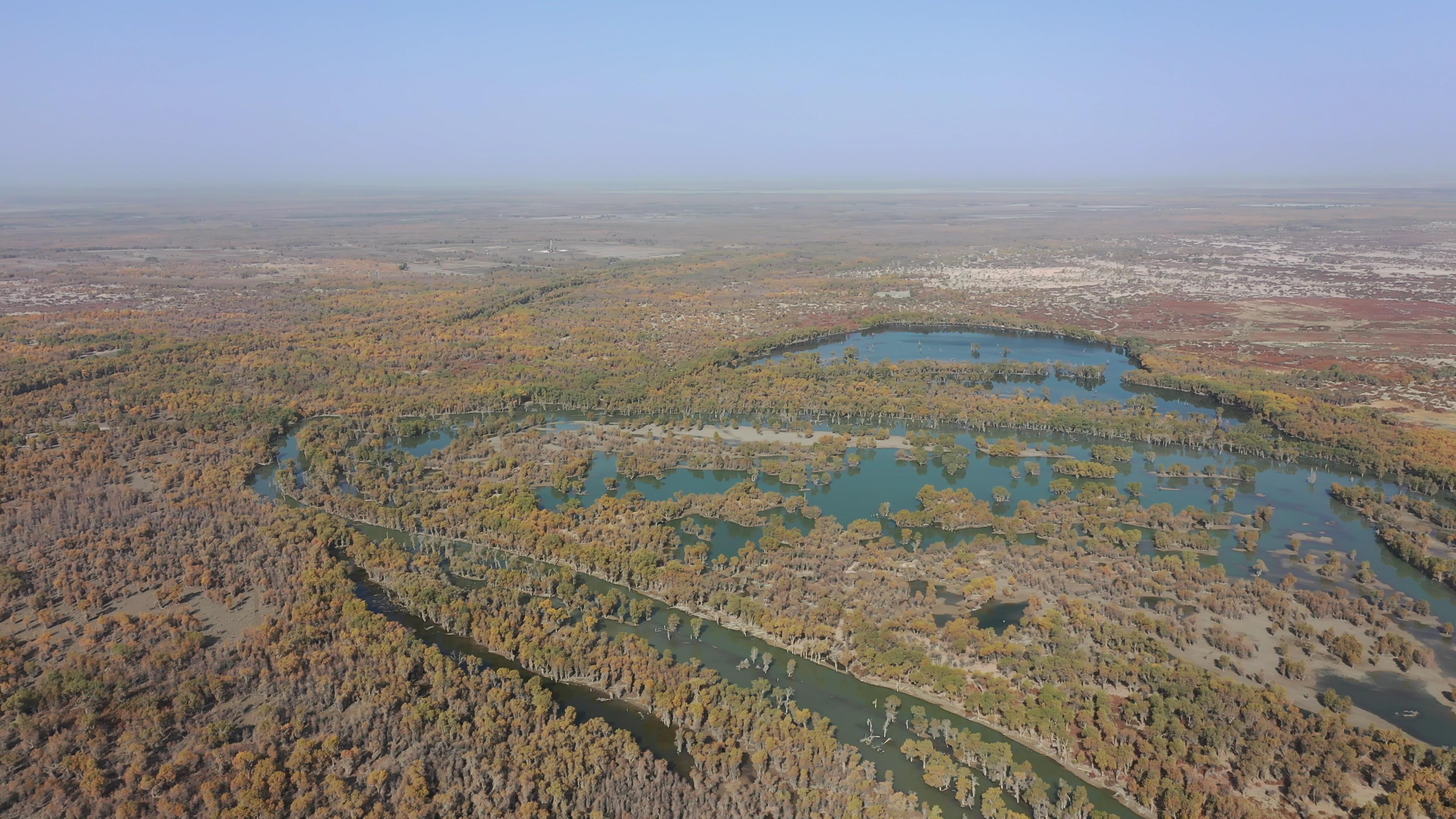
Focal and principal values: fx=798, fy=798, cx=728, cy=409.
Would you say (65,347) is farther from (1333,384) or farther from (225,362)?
(1333,384)

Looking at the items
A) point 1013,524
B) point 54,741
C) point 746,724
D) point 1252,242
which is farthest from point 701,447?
point 1252,242

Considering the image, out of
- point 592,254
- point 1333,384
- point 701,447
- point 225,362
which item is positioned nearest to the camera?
point 701,447

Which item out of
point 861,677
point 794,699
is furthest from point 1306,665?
point 794,699

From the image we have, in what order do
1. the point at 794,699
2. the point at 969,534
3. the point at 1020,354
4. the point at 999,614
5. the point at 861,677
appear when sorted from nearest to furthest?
1. the point at 794,699
2. the point at 861,677
3. the point at 999,614
4. the point at 969,534
5. the point at 1020,354

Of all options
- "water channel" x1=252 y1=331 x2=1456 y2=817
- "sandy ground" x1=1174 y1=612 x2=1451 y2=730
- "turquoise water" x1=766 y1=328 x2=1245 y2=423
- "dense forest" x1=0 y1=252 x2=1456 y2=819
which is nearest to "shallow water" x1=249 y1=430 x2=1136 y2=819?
"water channel" x1=252 y1=331 x2=1456 y2=817

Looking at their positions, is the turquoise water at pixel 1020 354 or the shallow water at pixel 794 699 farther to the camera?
the turquoise water at pixel 1020 354

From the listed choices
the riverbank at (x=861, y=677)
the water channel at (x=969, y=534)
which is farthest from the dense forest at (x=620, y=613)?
the water channel at (x=969, y=534)

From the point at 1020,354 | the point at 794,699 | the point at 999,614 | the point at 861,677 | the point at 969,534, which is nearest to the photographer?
the point at 794,699

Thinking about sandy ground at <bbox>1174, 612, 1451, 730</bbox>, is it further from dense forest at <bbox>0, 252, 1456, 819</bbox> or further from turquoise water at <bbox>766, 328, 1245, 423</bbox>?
turquoise water at <bbox>766, 328, 1245, 423</bbox>

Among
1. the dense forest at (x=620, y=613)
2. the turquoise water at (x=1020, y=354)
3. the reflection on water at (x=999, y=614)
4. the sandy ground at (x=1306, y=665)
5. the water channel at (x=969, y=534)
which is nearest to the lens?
the dense forest at (x=620, y=613)

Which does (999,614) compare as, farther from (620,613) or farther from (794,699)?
(620,613)

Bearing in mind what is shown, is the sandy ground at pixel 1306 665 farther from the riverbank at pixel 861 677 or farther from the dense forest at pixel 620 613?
the riverbank at pixel 861 677
